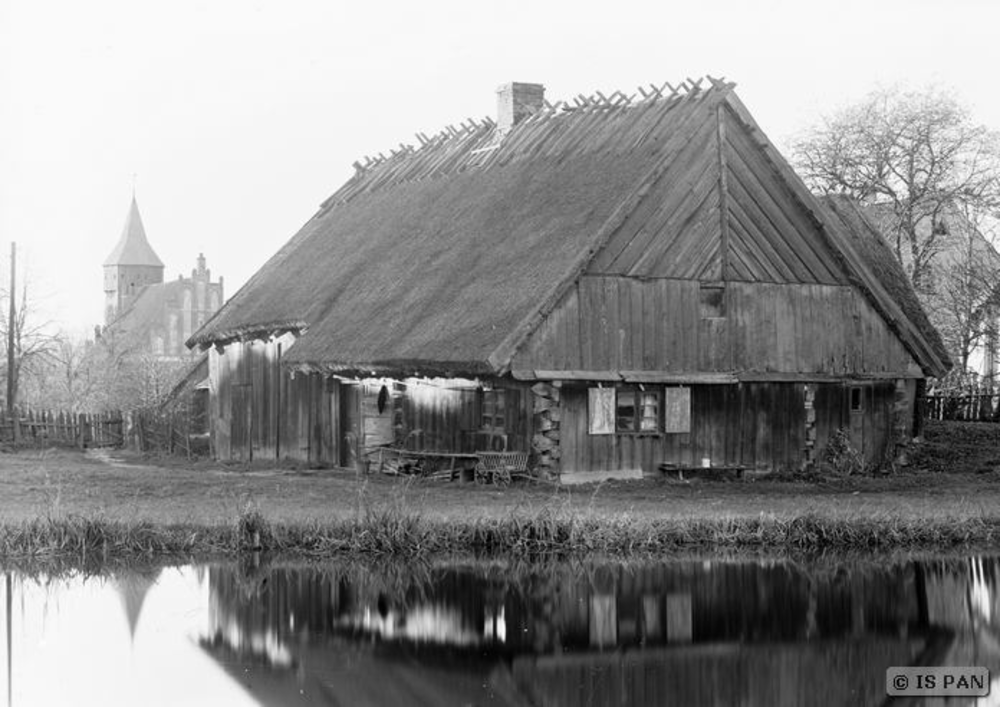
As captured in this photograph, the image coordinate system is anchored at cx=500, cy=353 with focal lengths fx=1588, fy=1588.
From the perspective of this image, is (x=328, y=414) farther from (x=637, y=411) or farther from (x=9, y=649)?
(x=9, y=649)

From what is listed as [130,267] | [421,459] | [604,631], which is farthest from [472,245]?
[130,267]

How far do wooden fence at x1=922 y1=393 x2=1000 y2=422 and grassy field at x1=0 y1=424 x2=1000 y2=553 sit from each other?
10.5 meters

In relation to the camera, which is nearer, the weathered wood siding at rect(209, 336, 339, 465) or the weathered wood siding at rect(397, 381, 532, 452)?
the weathered wood siding at rect(397, 381, 532, 452)

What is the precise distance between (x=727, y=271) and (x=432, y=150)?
13.5 m

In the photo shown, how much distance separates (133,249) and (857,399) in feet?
376

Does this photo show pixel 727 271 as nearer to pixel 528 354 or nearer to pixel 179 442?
pixel 528 354

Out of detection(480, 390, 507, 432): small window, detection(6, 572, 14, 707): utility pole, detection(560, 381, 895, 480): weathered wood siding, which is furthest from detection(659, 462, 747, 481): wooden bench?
detection(6, 572, 14, 707): utility pole

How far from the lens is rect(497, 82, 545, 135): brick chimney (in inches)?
1433

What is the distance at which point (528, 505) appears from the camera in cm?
2228

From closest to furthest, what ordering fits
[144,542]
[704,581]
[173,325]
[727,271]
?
[704,581]
[144,542]
[727,271]
[173,325]

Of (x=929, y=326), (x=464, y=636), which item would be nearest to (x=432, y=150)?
(x=929, y=326)

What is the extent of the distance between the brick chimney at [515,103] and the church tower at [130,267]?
4104 inches

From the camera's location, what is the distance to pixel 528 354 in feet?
87.1

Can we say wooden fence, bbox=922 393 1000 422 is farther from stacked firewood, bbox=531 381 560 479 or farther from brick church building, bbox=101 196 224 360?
brick church building, bbox=101 196 224 360
